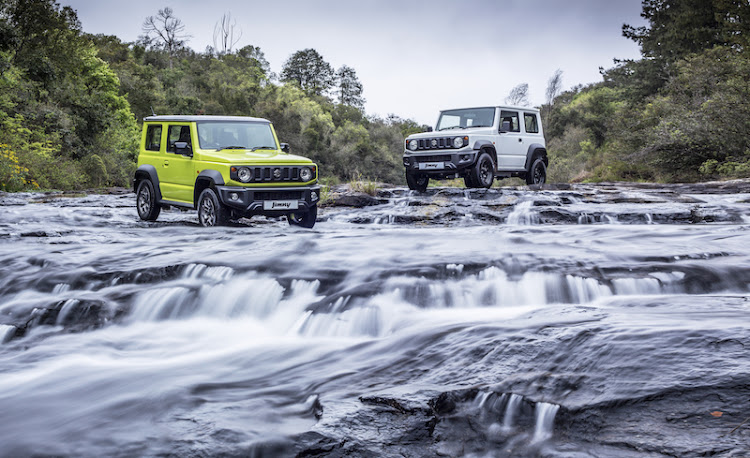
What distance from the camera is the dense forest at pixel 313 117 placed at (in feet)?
70.5

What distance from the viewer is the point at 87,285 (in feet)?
22.2

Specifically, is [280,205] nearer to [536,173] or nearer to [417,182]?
[417,182]

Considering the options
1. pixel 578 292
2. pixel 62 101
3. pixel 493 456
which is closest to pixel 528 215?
pixel 578 292

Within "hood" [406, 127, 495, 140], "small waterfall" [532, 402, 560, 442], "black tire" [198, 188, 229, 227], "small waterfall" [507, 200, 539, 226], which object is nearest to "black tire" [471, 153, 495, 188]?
"hood" [406, 127, 495, 140]

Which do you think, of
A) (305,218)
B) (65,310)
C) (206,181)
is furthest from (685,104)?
(65,310)

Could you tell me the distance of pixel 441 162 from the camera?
15.0 meters

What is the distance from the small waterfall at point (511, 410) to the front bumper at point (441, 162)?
11577 mm

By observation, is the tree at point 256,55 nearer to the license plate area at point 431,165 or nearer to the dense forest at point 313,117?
the dense forest at point 313,117

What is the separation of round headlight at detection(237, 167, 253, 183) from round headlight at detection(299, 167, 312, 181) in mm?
879

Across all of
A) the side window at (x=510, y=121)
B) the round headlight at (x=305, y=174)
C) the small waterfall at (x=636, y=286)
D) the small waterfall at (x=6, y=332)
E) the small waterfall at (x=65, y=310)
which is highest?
the side window at (x=510, y=121)

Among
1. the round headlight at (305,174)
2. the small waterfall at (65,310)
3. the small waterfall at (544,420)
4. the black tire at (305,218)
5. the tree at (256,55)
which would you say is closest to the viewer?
the small waterfall at (544,420)

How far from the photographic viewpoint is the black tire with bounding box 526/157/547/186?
16.8 meters

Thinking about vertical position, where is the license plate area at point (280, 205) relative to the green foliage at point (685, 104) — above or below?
below

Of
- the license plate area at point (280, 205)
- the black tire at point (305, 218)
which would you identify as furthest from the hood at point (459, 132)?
the license plate area at point (280, 205)
